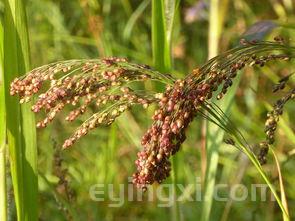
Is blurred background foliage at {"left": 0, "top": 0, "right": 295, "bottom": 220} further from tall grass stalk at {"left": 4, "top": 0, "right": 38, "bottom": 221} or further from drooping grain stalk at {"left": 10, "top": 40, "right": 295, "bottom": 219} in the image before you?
drooping grain stalk at {"left": 10, "top": 40, "right": 295, "bottom": 219}

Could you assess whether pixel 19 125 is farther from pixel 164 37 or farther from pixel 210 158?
pixel 210 158

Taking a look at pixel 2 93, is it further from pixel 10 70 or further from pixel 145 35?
pixel 145 35

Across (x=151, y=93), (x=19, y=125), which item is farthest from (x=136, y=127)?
(x=151, y=93)

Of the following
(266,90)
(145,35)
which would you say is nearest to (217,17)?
(266,90)

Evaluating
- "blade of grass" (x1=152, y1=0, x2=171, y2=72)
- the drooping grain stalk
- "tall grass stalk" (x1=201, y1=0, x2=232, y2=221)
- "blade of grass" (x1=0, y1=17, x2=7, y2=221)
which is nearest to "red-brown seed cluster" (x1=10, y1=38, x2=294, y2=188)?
the drooping grain stalk

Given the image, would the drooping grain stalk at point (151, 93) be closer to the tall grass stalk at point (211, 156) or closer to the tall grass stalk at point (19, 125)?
the tall grass stalk at point (19, 125)
